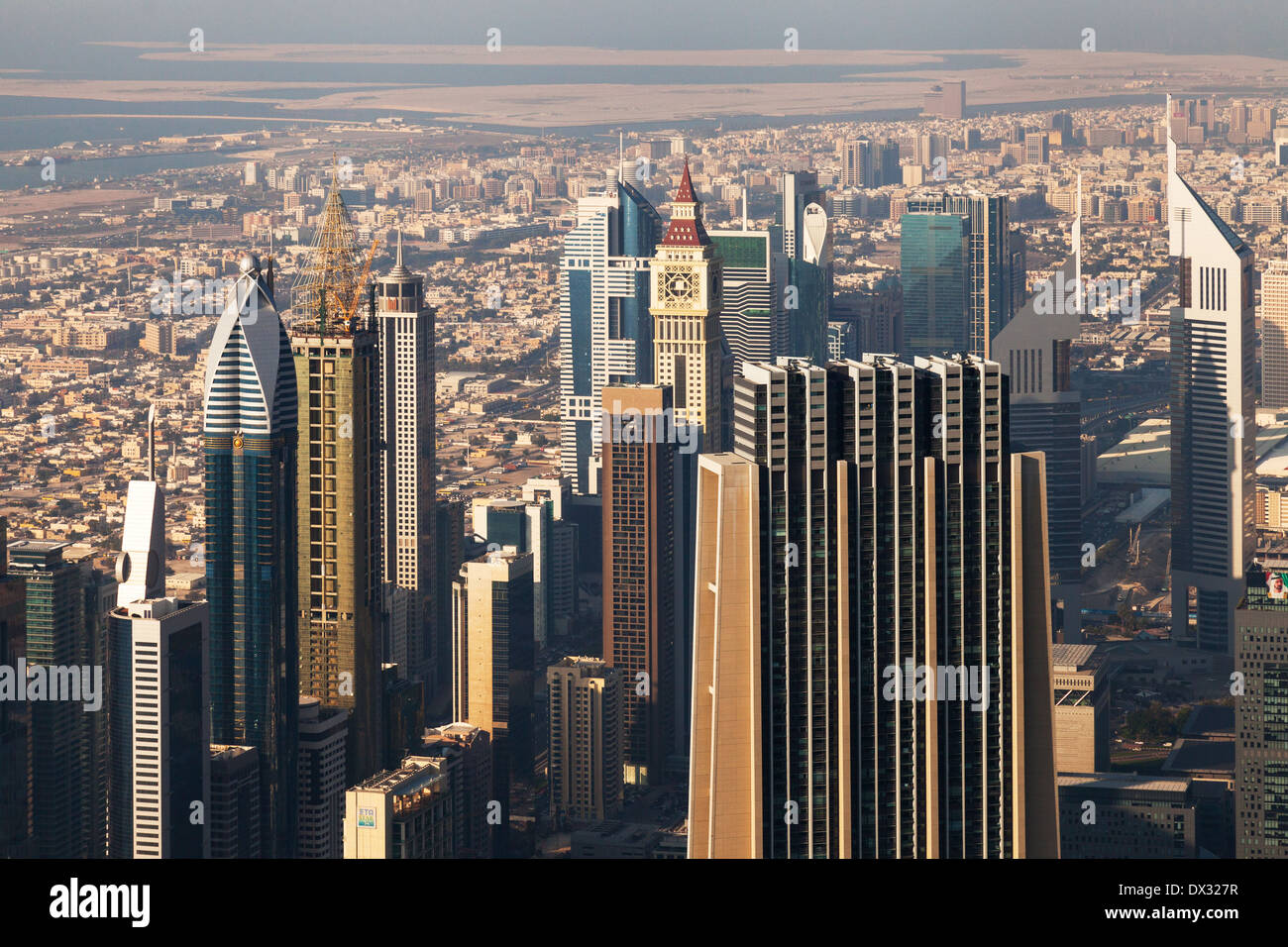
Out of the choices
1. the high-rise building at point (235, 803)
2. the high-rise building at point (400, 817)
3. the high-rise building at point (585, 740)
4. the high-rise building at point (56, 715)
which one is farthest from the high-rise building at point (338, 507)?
the high-rise building at point (56, 715)

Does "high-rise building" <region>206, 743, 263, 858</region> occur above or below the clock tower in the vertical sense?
below

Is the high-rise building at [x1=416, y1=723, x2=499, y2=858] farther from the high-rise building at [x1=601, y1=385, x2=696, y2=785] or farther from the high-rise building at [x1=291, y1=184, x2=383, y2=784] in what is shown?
the high-rise building at [x1=601, y1=385, x2=696, y2=785]

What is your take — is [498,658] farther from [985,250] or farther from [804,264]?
[985,250]

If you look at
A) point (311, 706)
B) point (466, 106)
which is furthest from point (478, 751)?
point (466, 106)

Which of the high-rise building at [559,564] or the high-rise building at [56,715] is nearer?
the high-rise building at [56,715]

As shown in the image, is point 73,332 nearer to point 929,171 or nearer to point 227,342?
point 227,342

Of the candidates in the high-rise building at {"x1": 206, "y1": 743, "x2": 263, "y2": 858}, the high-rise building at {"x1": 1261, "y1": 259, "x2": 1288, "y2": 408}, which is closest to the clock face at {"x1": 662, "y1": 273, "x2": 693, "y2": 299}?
the high-rise building at {"x1": 1261, "y1": 259, "x2": 1288, "y2": 408}

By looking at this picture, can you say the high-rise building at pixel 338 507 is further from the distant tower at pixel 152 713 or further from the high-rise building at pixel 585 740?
the high-rise building at pixel 585 740

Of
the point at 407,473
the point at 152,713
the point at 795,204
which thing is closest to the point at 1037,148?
the point at 795,204
